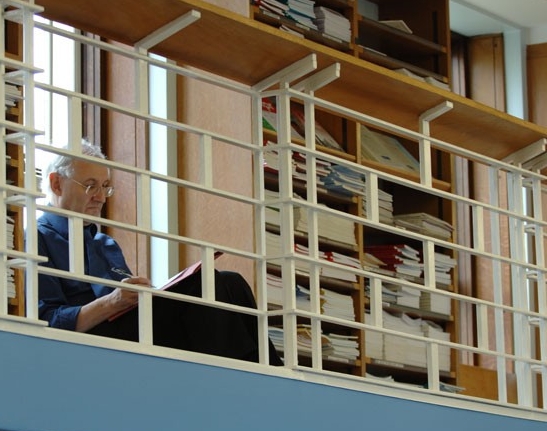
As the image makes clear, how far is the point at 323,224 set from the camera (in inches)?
175

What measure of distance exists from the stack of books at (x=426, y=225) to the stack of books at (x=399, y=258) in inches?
3.6

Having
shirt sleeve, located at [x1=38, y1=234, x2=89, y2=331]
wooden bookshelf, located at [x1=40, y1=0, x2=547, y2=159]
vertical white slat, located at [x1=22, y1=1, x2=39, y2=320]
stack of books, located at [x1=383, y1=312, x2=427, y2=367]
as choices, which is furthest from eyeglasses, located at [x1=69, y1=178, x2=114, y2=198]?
stack of books, located at [x1=383, y1=312, x2=427, y2=367]

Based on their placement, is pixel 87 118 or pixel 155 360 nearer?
pixel 155 360

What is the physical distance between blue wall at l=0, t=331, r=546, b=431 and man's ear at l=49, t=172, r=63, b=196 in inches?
41.7

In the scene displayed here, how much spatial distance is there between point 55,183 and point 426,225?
6.66ft

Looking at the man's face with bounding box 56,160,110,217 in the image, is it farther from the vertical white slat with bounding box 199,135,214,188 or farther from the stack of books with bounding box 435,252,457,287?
the stack of books with bounding box 435,252,457,287

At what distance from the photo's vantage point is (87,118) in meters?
4.30

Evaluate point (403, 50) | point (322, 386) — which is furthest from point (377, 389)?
point (403, 50)

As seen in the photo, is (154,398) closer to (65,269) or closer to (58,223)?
(65,269)

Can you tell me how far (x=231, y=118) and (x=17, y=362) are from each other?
2127 millimetres

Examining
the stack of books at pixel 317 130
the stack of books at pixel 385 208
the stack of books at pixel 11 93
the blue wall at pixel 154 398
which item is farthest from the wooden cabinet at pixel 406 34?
the blue wall at pixel 154 398

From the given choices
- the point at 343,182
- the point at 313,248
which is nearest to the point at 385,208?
the point at 343,182

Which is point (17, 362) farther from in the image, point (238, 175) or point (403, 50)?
point (403, 50)

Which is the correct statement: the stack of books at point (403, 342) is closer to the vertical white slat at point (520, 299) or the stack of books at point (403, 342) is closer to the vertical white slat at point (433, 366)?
the vertical white slat at point (520, 299)
